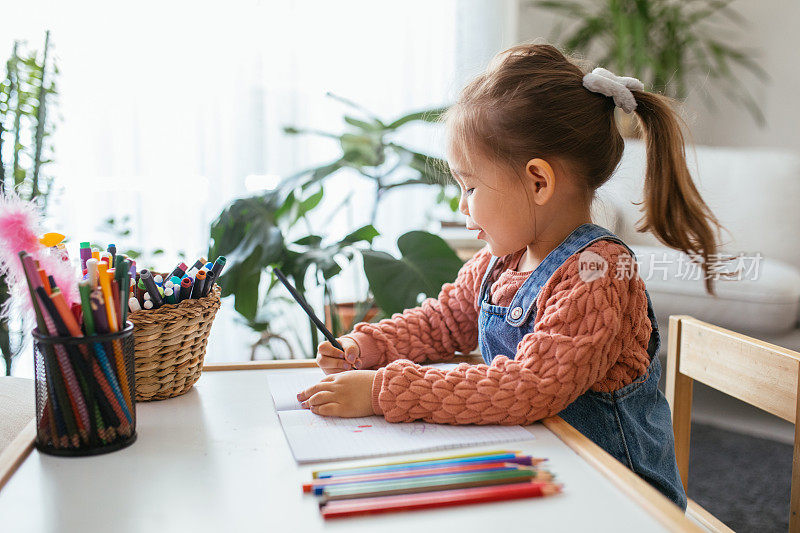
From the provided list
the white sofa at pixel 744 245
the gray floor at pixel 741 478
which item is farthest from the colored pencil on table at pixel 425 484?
the white sofa at pixel 744 245

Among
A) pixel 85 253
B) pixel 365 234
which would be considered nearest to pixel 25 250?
pixel 85 253

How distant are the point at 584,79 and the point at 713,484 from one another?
113 cm

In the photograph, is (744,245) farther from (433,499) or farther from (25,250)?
(25,250)

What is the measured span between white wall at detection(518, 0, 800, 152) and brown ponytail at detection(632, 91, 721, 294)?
6.95 ft

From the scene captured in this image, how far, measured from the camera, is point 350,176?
2.34 meters

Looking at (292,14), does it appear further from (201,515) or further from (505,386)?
(201,515)

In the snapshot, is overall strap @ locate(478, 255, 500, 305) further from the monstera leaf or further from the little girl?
the monstera leaf

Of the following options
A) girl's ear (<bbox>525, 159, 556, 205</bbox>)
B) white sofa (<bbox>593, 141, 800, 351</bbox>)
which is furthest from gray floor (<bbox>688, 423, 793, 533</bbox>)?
girl's ear (<bbox>525, 159, 556, 205</bbox>)

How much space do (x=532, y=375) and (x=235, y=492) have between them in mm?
293

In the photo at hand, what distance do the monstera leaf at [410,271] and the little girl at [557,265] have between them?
1.23 ft

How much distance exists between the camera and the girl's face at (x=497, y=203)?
2.71 ft

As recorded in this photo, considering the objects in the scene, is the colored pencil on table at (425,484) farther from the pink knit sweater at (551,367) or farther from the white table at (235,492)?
the pink knit sweater at (551,367)

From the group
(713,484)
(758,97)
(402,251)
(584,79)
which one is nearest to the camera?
(584,79)

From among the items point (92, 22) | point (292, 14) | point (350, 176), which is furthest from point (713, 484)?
point (92, 22)
